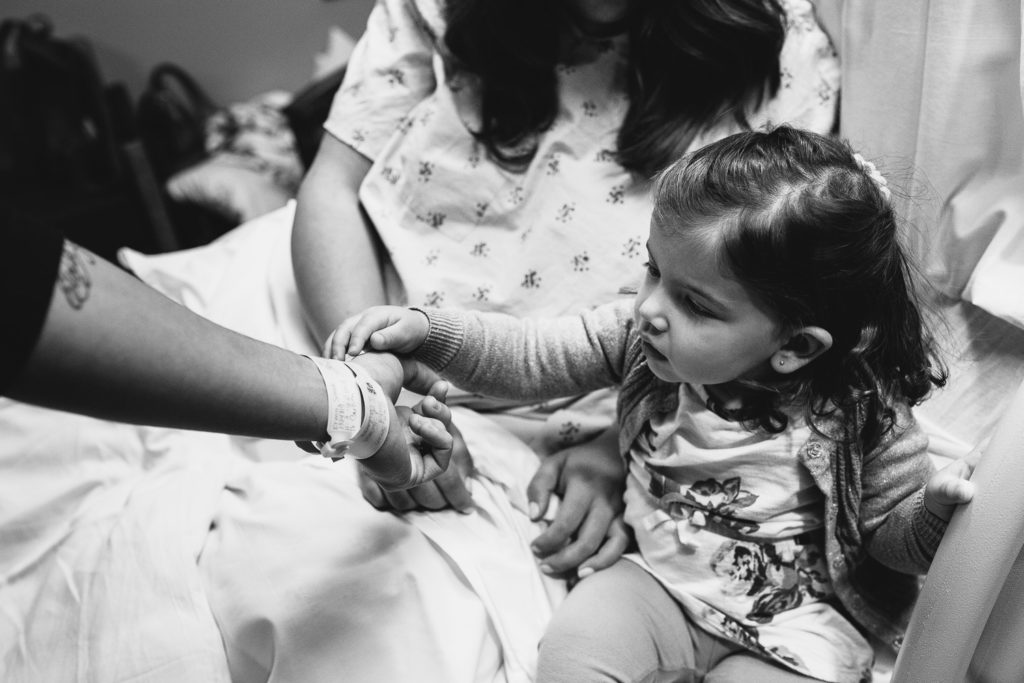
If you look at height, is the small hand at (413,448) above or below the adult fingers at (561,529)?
above

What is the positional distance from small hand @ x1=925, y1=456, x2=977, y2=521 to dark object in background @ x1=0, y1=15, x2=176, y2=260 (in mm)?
2447

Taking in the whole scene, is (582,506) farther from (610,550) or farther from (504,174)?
(504,174)

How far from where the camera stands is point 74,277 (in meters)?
0.60

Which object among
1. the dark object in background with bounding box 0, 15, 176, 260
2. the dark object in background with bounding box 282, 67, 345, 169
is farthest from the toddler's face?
the dark object in background with bounding box 0, 15, 176, 260

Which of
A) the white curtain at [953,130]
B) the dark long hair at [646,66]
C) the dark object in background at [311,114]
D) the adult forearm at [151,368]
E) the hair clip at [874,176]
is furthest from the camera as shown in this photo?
the dark object in background at [311,114]

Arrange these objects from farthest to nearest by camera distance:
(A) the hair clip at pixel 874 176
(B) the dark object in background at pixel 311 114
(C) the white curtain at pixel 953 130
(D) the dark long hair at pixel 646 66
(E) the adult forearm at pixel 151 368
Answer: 1. (B) the dark object in background at pixel 311 114
2. (D) the dark long hair at pixel 646 66
3. (C) the white curtain at pixel 953 130
4. (A) the hair clip at pixel 874 176
5. (E) the adult forearm at pixel 151 368

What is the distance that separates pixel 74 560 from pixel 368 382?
16.0 inches

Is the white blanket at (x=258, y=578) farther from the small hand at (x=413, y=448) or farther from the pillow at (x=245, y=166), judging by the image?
the pillow at (x=245, y=166)

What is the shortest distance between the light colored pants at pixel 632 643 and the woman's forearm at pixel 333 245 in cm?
48

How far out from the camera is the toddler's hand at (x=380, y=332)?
2.89 ft

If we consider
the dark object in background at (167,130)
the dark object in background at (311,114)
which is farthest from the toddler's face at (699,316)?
the dark object in background at (167,130)

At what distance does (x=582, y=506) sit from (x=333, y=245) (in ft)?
1.60

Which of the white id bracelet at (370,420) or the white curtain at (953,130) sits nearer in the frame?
the white id bracelet at (370,420)

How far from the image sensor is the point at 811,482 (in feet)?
2.91
